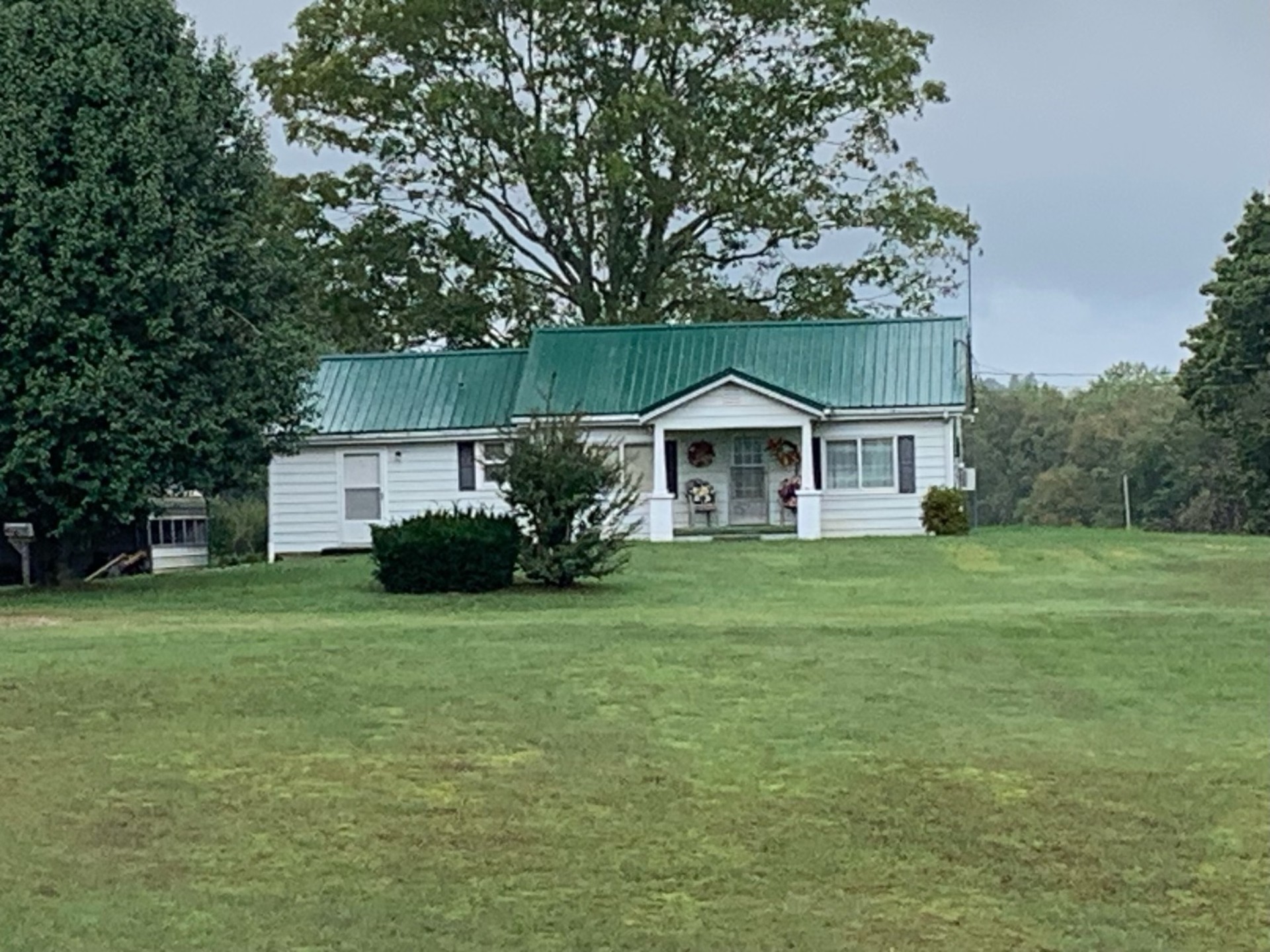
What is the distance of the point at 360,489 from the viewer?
35.0 meters

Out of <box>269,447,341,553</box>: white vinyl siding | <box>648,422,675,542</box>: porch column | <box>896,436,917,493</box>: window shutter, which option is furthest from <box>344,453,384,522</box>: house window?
<box>896,436,917,493</box>: window shutter

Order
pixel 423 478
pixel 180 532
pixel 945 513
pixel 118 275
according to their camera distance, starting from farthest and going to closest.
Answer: pixel 180 532, pixel 423 478, pixel 945 513, pixel 118 275

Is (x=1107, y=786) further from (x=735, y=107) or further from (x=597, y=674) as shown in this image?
(x=735, y=107)

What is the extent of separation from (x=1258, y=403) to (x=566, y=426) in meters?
33.1

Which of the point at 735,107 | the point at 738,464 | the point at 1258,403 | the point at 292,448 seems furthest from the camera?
the point at 1258,403

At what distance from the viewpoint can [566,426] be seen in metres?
21.9

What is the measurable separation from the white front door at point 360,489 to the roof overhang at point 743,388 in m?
5.78

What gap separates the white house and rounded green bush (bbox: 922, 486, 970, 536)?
81cm

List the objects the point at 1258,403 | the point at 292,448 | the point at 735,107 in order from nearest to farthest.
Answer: the point at 292,448 < the point at 735,107 < the point at 1258,403

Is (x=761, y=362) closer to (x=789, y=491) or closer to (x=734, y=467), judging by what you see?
(x=734, y=467)

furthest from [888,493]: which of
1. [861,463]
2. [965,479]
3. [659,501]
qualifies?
[659,501]

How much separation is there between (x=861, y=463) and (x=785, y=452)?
1456 mm

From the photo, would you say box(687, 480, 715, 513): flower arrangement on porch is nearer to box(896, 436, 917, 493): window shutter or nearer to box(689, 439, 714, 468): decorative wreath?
box(689, 439, 714, 468): decorative wreath

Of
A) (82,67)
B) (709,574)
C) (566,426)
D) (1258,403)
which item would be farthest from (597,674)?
(1258,403)
